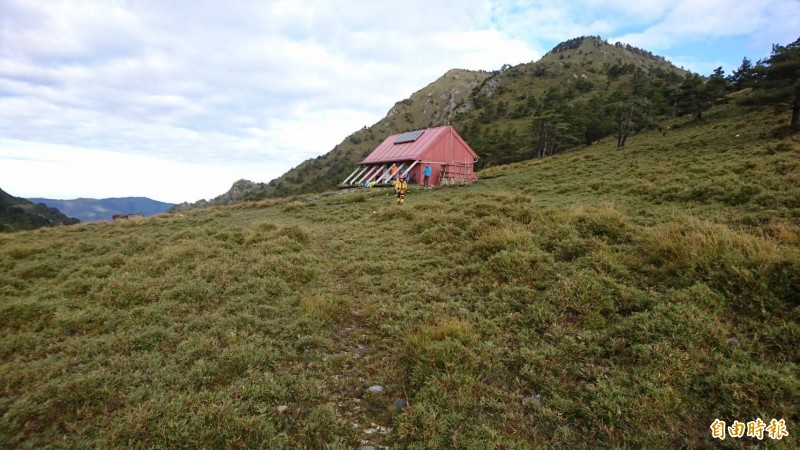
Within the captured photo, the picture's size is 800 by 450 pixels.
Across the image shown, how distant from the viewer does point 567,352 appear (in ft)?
16.3

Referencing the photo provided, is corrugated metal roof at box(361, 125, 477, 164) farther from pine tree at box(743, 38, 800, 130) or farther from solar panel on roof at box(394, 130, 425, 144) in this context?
pine tree at box(743, 38, 800, 130)

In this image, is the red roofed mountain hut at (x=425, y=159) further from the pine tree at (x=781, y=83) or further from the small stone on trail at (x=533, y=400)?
the small stone on trail at (x=533, y=400)

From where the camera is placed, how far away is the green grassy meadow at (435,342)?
3779mm

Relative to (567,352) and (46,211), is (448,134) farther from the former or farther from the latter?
(46,211)

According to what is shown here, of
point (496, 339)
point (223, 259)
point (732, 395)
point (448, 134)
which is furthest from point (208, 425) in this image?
point (448, 134)

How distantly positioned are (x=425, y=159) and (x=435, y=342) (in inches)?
1286

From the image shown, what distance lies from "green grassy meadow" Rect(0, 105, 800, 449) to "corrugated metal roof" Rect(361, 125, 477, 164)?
2755cm

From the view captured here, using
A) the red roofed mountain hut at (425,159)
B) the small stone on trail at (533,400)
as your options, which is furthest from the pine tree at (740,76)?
the small stone on trail at (533,400)

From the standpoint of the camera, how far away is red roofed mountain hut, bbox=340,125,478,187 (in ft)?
119

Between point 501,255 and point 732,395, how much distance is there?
185 inches

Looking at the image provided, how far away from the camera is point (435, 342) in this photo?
5121mm

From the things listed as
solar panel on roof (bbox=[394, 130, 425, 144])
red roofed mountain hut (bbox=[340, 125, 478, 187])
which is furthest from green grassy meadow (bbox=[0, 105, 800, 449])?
solar panel on roof (bbox=[394, 130, 425, 144])

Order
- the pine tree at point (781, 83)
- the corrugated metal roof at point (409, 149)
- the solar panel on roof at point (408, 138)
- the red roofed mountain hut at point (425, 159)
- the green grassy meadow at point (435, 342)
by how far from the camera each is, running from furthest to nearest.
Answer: the solar panel on roof at point (408, 138)
the corrugated metal roof at point (409, 149)
the red roofed mountain hut at point (425, 159)
the pine tree at point (781, 83)
the green grassy meadow at point (435, 342)

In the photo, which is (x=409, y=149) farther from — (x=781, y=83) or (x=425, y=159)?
(x=781, y=83)
